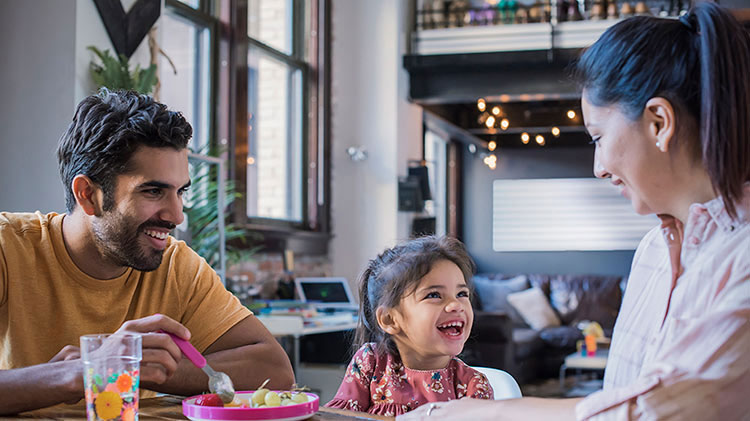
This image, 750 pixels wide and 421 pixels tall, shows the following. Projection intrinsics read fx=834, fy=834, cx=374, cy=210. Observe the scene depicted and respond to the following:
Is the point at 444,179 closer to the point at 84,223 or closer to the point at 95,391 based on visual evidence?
the point at 84,223

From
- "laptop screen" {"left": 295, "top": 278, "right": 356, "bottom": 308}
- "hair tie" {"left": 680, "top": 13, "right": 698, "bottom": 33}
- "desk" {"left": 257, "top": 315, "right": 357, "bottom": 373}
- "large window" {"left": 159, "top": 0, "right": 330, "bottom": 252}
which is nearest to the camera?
"hair tie" {"left": 680, "top": 13, "right": 698, "bottom": 33}

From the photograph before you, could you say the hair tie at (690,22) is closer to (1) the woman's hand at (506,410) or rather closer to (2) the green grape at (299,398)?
(1) the woman's hand at (506,410)

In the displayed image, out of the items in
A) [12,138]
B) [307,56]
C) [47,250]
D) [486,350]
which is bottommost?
[486,350]

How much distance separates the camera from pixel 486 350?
272 inches

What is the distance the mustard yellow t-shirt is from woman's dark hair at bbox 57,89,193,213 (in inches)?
5.6

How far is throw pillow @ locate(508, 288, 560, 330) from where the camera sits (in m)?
8.23

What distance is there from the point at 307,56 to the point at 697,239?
589cm

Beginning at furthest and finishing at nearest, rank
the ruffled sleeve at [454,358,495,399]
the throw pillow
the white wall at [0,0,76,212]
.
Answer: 1. the throw pillow
2. the white wall at [0,0,76,212]
3. the ruffled sleeve at [454,358,495,399]

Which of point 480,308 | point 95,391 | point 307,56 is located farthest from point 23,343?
point 480,308

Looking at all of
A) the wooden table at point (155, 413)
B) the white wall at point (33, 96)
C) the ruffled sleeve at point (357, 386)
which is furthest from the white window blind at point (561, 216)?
the wooden table at point (155, 413)

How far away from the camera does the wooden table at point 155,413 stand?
137cm

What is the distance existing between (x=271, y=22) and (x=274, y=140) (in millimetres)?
902

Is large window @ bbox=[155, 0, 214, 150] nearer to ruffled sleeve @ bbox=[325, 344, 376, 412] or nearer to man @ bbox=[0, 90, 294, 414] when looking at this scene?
man @ bbox=[0, 90, 294, 414]

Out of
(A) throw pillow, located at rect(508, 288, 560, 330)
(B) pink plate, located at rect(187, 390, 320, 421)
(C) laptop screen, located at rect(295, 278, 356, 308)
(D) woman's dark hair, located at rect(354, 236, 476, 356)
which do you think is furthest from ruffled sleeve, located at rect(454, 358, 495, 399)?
(A) throw pillow, located at rect(508, 288, 560, 330)
